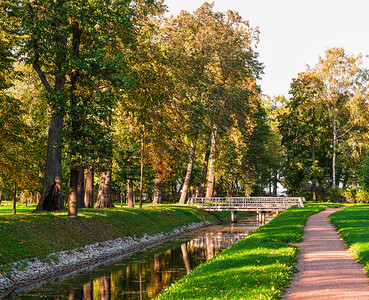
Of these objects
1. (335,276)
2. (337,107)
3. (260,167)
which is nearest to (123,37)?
(335,276)

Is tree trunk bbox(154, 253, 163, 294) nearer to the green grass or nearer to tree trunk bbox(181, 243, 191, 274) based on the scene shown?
tree trunk bbox(181, 243, 191, 274)

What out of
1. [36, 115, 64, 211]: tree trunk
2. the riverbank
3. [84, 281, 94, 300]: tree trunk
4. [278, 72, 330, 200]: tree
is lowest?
[84, 281, 94, 300]: tree trunk

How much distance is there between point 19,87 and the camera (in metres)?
34.1

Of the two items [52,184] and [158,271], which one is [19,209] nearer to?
[52,184]

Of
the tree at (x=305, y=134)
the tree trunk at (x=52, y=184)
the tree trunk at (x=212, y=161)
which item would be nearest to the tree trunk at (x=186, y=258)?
the tree trunk at (x=52, y=184)

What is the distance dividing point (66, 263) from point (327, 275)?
1255 centimetres

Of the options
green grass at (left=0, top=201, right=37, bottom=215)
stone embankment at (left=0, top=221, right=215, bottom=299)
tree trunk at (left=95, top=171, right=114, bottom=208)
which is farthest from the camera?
green grass at (left=0, top=201, right=37, bottom=215)

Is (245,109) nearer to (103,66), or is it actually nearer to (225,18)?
(225,18)

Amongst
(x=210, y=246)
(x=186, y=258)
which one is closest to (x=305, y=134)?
(x=210, y=246)

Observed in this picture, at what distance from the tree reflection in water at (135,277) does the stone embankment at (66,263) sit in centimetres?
92

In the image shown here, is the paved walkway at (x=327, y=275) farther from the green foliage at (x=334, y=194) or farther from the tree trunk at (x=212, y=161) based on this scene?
the green foliage at (x=334, y=194)

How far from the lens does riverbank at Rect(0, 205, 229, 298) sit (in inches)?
663

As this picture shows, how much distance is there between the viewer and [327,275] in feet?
38.0

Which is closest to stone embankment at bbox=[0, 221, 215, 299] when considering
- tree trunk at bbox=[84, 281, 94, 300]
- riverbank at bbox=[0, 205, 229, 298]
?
riverbank at bbox=[0, 205, 229, 298]
